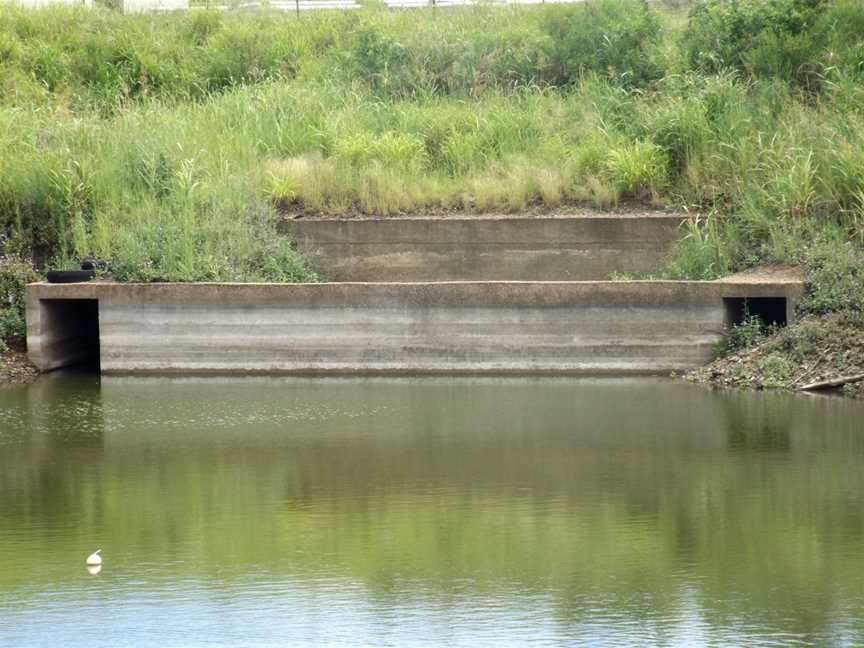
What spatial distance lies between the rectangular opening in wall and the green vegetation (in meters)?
0.57

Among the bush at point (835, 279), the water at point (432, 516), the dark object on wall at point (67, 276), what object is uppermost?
the dark object on wall at point (67, 276)

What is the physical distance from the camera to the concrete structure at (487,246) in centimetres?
1867

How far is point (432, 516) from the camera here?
10359 millimetres

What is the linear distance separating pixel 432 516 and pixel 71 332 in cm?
982

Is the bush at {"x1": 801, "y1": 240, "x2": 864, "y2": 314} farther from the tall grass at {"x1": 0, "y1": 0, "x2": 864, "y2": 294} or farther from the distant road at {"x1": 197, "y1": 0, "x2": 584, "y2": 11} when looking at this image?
the distant road at {"x1": 197, "y1": 0, "x2": 584, "y2": 11}

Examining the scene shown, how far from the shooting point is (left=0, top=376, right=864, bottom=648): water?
796 cm

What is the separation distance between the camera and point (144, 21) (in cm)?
2841

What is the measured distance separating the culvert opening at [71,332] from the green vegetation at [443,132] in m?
0.79

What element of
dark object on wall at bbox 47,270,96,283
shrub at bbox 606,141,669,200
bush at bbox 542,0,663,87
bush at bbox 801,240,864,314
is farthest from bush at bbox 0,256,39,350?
bush at bbox 542,0,663,87

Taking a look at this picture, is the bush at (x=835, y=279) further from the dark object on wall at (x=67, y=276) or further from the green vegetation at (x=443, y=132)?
the dark object on wall at (x=67, y=276)

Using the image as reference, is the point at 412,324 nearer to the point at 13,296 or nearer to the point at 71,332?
the point at 71,332

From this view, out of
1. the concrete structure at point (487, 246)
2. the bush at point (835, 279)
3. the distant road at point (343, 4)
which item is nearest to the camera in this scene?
the bush at point (835, 279)

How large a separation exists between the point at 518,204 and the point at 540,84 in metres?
5.40

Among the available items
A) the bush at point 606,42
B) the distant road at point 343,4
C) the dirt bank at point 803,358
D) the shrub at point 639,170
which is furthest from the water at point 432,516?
the distant road at point 343,4
